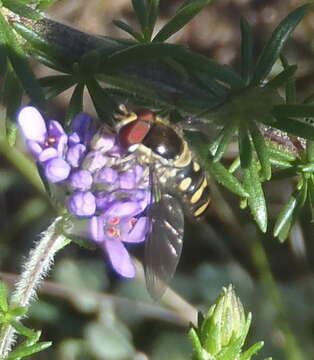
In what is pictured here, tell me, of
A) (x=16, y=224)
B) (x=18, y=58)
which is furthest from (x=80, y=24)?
(x=18, y=58)

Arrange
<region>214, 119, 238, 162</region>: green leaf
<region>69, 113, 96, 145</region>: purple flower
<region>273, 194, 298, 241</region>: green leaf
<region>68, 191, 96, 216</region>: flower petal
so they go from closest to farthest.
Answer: <region>68, 191, 96, 216</region>: flower petal
<region>69, 113, 96, 145</region>: purple flower
<region>214, 119, 238, 162</region>: green leaf
<region>273, 194, 298, 241</region>: green leaf

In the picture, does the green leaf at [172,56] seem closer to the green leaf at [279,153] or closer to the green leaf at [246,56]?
the green leaf at [246,56]

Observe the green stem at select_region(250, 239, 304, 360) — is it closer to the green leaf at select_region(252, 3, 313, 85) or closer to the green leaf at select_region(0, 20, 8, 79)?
the green leaf at select_region(252, 3, 313, 85)

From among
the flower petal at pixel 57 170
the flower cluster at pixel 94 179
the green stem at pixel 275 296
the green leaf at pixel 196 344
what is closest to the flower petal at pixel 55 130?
the flower cluster at pixel 94 179

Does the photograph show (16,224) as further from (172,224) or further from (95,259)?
(172,224)

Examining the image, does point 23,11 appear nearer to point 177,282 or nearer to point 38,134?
point 38,134

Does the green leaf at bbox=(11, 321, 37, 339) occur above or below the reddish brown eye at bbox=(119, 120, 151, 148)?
below

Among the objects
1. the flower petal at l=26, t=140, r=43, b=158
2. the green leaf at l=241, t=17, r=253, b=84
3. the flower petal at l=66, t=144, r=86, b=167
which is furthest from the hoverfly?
the green leaf at l=241, t=17, r=253, b=84
